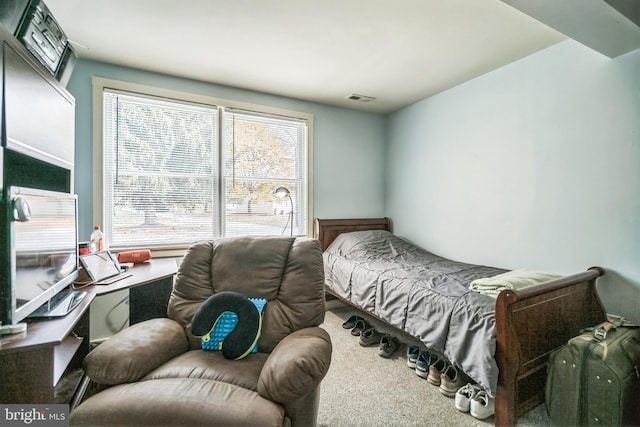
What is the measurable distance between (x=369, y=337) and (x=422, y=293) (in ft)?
2.53

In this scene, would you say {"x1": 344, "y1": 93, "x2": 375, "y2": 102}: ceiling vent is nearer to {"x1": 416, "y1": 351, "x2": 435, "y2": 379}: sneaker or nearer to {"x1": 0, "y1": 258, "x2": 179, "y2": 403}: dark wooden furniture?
{"x1": 416, "y1": 351, "x2": 435, "y2": 379}: sneaker

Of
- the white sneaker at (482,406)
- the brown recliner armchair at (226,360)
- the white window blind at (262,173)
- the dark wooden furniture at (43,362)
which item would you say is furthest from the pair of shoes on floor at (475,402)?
the white window blind at (262,173)

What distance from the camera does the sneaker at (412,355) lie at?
6.90 feet

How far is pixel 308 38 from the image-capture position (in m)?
2.10

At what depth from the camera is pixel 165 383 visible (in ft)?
3.64

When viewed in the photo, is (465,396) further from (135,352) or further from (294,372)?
(135,352)

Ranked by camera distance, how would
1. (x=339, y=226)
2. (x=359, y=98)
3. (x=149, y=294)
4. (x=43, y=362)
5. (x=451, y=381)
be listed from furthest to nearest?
(x=339, y=226), (x=359, y=98), (x=149, y=294), (x=451, y=381), (x=43, y=362)

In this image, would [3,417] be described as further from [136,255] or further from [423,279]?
[423,279]

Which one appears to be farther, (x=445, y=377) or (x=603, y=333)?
(x=445, y=377)

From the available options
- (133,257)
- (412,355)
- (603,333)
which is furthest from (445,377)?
(133,257)

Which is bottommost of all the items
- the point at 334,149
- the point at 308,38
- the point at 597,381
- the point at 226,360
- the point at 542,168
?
the point at 597,381

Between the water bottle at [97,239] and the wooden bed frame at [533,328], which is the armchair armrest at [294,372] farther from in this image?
the water bottle at [97,239]

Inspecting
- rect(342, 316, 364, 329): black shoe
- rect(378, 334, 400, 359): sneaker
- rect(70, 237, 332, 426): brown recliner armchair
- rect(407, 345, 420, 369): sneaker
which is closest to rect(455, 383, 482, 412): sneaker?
rect(407, 345, 420, 369): sneaker

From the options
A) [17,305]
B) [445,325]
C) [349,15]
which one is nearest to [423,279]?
[445,325]
